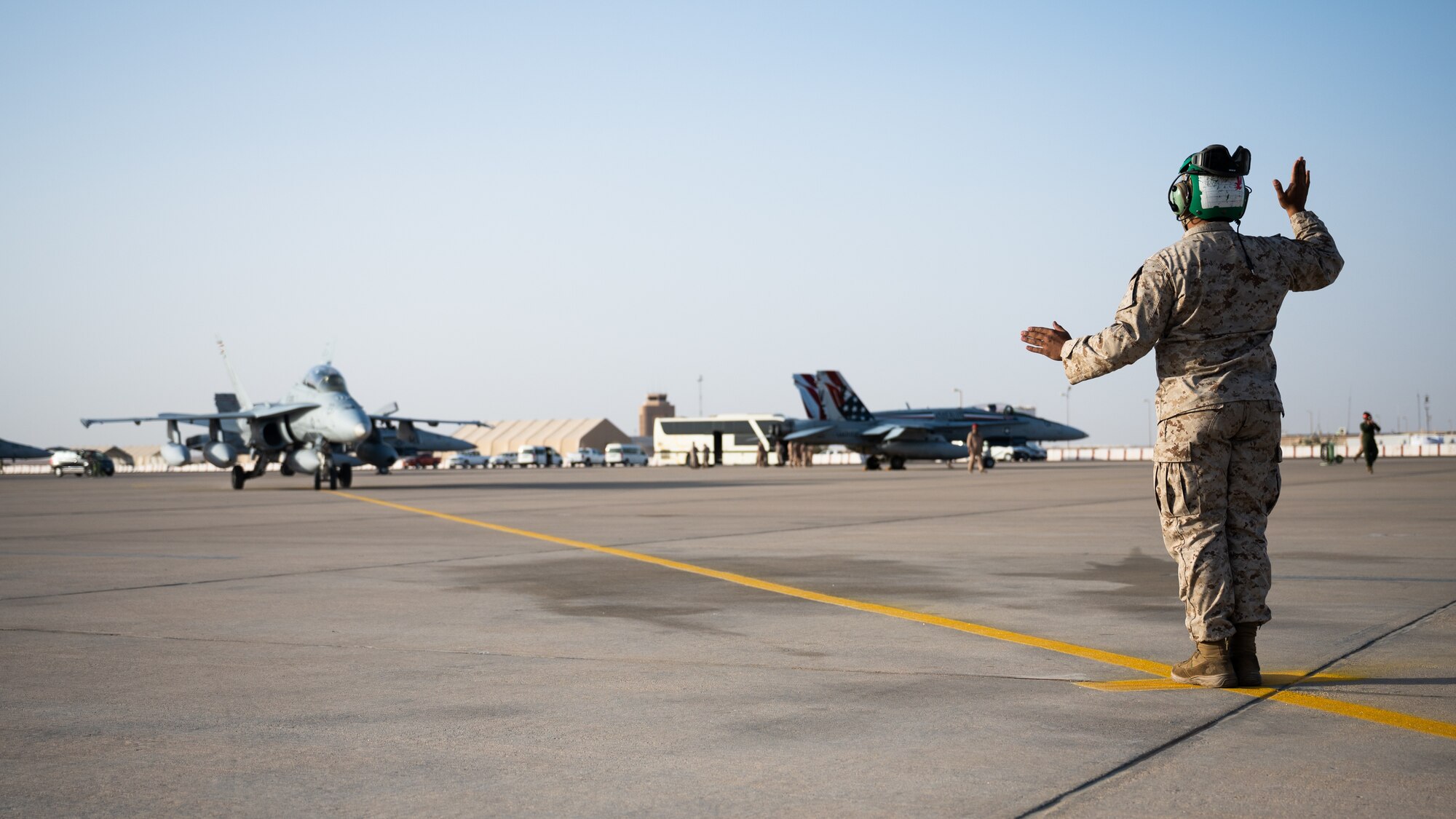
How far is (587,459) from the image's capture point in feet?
316

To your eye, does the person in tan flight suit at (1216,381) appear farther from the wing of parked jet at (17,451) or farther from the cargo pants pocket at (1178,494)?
the wing of parked jet at (17,451)

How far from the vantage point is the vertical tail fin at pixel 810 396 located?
206 feet

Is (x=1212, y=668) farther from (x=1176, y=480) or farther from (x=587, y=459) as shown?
(x=587, y=459)

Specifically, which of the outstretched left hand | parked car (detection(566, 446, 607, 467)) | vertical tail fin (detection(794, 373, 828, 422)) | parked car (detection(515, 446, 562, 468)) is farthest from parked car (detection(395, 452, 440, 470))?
the outstretched left hand

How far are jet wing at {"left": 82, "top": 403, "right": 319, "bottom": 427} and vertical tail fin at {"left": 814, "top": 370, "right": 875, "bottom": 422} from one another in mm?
32394

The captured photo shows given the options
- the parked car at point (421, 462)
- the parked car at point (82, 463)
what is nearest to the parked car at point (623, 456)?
the parked car at point (421, 462)

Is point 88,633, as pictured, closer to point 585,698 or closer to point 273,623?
point 273,623

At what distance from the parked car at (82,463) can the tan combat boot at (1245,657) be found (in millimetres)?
75478

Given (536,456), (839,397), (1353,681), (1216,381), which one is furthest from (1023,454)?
(1353,681)

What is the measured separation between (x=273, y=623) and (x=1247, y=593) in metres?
5.05

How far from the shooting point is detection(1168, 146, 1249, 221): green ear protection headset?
17.5 ft

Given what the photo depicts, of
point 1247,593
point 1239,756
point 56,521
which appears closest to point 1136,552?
point 1247,593

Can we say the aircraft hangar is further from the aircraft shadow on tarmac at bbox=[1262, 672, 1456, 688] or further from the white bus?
the aircraft shadow on tarmac at bbox=[1262, 672, 1456, 688]

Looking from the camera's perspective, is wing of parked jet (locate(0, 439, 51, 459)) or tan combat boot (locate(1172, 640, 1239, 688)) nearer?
tan combat boot (locate(1172, 640, 1239, 688))
